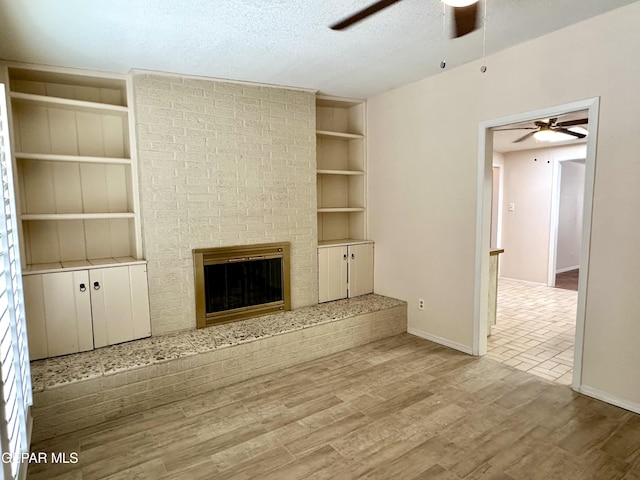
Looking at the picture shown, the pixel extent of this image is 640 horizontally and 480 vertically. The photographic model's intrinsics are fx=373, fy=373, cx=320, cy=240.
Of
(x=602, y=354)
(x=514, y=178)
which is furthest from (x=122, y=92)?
(x=514, y=178)

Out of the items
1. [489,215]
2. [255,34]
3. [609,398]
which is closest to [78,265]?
[255,34]

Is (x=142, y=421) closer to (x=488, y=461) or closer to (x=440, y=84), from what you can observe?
(x=488, y=461)

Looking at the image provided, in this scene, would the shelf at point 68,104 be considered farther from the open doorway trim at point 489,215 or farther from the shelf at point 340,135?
the open doorway trim at point 489,215

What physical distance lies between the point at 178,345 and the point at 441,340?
2529mm

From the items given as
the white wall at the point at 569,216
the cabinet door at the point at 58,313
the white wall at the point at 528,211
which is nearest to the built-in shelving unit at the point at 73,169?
the cabinet door at the point at 58,313

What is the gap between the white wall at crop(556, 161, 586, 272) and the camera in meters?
7.18

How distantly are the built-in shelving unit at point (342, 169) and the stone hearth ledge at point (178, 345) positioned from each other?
1.08 metres

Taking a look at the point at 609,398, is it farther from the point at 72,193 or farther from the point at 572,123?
the point at 72,193

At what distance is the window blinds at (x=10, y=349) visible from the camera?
1522 mm

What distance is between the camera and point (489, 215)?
339cm

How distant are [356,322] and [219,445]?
1864 millimetres

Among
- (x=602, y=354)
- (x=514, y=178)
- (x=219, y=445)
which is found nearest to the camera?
(x=219, y=445)

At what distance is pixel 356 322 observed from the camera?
3820 mm

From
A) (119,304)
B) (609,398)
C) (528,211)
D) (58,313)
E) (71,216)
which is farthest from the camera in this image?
(528,211)
